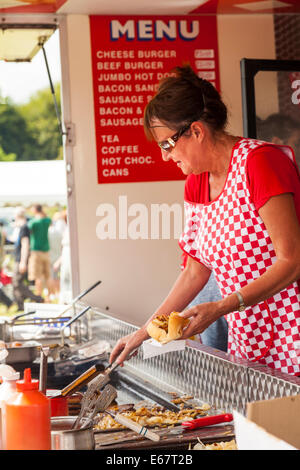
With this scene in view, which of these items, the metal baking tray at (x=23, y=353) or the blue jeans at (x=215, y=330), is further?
the blue jeans at (x=215, y=330)

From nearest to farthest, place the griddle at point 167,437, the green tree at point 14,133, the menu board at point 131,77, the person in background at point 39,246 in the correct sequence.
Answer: the griddle at point 167,437 < the menu board at point 131,77 < the person in background at point 39,246 < the green tree at point 14,133

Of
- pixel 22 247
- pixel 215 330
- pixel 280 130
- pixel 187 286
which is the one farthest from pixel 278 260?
pixel 22 247

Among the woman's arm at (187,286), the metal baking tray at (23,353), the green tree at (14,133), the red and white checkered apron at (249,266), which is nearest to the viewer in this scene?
the red and white checkered apron at (249,266)

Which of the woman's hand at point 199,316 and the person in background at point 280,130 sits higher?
the person in background at point 280,130

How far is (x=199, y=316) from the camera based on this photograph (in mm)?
1824

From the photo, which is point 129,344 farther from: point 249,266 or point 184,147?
point 184,147

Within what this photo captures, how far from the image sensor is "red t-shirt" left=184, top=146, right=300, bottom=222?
1.96 meters

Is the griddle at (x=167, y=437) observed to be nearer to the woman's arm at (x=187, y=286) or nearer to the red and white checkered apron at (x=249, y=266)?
the red and white checkered apron at (x=249, y=266)

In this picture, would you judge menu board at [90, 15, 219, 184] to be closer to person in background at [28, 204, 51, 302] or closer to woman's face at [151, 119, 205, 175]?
woman's face at [151, 119, 205, 175]

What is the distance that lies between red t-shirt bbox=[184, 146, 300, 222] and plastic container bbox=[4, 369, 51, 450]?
966 millimetres

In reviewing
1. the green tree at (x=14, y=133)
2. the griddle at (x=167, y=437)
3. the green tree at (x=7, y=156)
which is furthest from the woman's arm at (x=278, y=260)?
the green tree at (x=14, y=133)

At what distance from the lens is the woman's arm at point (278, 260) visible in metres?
1.90

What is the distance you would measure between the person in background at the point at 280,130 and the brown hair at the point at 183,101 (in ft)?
7.17
